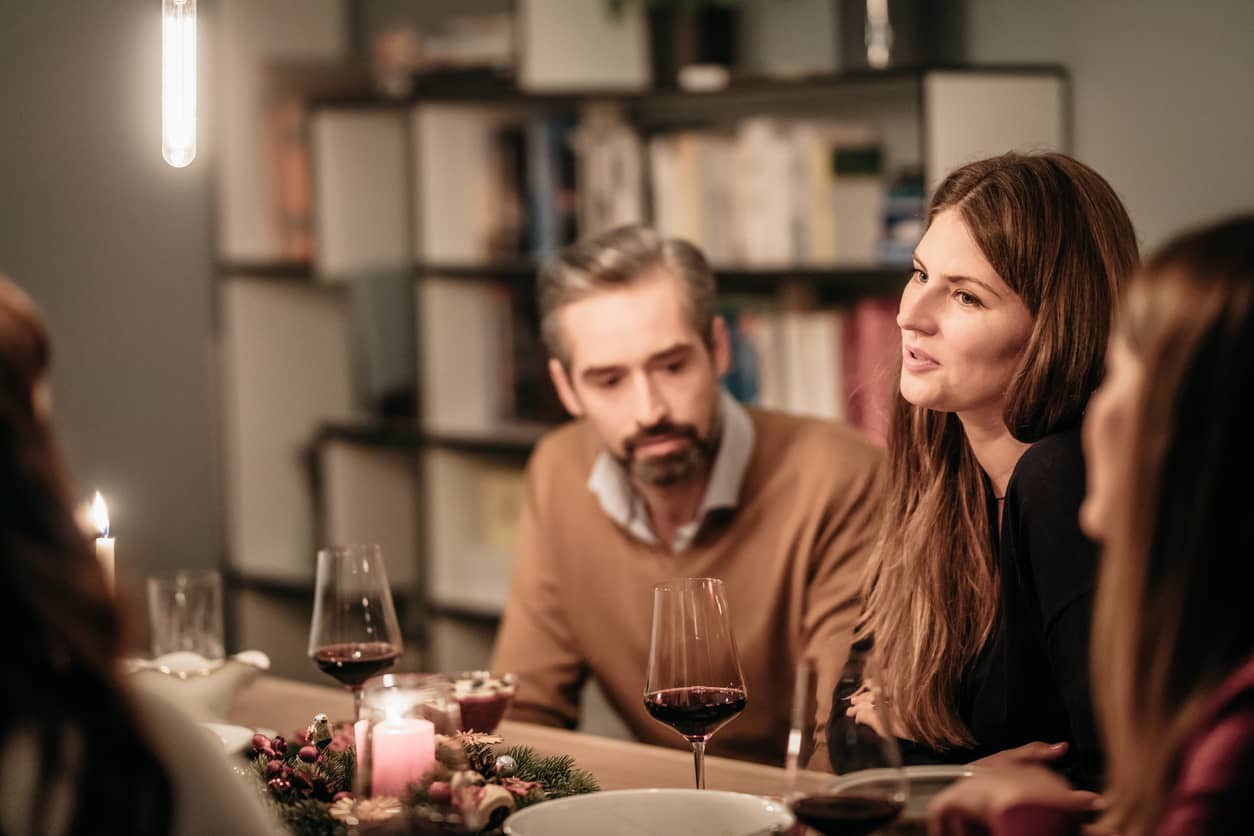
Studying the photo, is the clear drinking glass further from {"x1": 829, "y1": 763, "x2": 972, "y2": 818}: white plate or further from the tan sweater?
{"x1": 829, "y1": 763, "x2": 972, "y2": 818}: white plate

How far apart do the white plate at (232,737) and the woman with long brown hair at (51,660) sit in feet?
2.12

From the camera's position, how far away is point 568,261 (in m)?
2.42

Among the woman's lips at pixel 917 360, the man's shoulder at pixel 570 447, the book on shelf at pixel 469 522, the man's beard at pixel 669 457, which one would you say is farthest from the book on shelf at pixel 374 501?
the woman's lips at pixel 917 360

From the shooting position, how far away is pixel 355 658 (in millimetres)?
1617

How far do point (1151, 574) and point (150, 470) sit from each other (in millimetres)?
3729

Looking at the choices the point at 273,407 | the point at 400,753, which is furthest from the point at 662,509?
the point at 273,407

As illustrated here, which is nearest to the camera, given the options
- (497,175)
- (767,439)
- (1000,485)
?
(1000,485)

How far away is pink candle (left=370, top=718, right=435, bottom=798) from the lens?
1156 millimetres

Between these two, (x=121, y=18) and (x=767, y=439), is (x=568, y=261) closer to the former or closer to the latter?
(x=767, y=439)

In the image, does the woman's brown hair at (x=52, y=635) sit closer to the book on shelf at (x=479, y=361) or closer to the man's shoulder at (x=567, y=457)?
the man's shoulder at (x=567, y=457)

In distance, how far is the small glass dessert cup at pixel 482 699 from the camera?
172 cm

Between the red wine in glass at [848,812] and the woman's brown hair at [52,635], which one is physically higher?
the woman's brown hair at [52,635]

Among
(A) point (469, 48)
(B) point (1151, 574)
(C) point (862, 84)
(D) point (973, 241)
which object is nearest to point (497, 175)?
(A) point (469, 48)

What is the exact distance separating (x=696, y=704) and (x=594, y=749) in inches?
16.2
